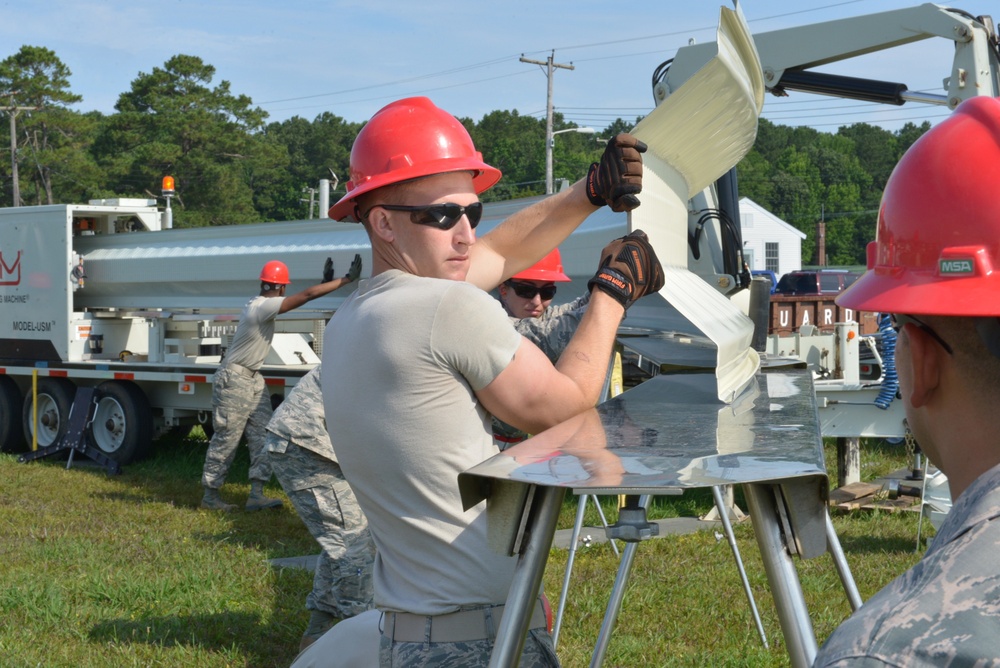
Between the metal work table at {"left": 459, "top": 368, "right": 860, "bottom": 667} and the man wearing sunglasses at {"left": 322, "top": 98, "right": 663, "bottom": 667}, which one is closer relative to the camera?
the metal work table at {"left": 459, "top": 368, "right": 860, "bottom": 667}

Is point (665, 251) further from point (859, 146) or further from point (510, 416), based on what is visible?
point (859, 146)

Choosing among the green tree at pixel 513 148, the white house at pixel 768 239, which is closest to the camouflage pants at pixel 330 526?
the white house at pixel 768 239

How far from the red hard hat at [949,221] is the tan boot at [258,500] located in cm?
849

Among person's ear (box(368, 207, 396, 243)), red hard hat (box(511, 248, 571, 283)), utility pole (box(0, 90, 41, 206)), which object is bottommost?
red hard hat (box(511, 248, 571, 283))

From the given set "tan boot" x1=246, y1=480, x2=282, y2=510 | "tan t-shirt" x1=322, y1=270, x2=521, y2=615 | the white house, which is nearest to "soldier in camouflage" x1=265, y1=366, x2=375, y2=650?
"tan t-shirt" x1=322, y1=270, x2=521, y2=615

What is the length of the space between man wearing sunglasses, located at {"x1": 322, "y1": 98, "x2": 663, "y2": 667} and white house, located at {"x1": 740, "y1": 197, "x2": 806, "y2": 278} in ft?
184

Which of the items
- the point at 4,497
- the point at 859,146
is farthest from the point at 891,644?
the point at 859,146

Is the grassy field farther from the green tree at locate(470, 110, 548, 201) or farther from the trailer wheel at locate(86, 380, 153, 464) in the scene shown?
the green tree at locate(470, 110, 548, 201)

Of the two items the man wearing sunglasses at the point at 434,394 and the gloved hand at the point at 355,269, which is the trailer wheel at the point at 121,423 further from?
the man wearing sunglasses at the point at 434,394

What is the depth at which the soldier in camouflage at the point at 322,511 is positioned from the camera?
514 centimetres

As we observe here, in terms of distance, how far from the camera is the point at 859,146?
105875 millimetres

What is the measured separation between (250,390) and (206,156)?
52.2 meters

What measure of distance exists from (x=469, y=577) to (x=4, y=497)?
9.32 meters

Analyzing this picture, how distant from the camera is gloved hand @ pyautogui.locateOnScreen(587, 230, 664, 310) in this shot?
88.8 inches
